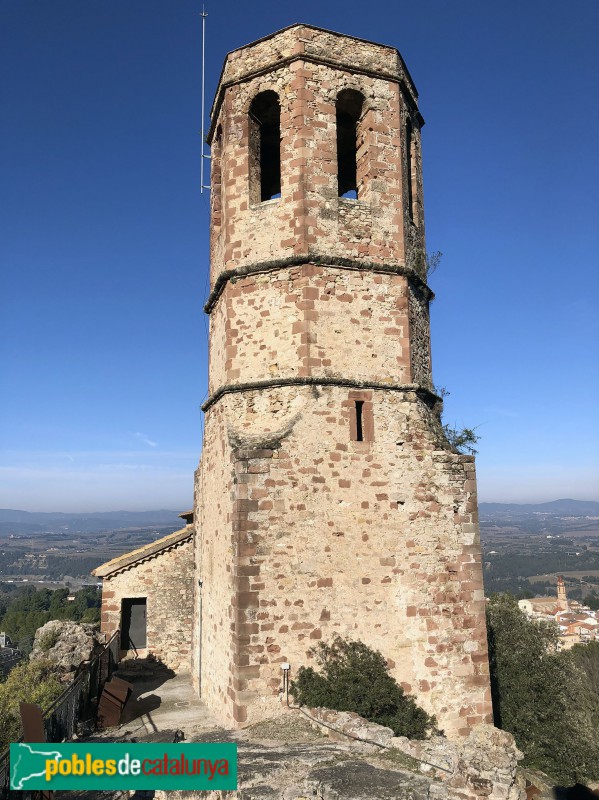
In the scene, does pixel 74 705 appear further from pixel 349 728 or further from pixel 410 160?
pixel 410 160

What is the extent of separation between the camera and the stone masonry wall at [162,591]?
14.6 metres

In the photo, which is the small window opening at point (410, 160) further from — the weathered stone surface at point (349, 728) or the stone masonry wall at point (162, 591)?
the stone masonry wall at point (162, 591)

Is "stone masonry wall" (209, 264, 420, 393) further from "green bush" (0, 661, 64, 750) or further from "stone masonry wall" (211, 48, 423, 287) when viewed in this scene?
"green bush" (0, 661, 64, 750)

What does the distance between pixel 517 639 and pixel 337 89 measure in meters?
12.6

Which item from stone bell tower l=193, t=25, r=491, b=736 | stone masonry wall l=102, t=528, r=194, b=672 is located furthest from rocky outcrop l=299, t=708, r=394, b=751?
stone masonry wall l=102, t=528, r=194, b=672

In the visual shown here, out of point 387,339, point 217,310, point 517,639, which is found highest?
point 217,310

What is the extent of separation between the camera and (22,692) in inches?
370

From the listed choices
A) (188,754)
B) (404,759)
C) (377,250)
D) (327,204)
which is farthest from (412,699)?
(327,204)

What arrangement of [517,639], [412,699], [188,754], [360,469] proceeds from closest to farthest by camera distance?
[188,754] → [412,699] → [360,469] → [517,639]

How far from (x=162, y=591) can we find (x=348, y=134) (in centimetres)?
1135

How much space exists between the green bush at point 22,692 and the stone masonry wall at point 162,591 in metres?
3.88

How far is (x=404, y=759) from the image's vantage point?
7.62 meters

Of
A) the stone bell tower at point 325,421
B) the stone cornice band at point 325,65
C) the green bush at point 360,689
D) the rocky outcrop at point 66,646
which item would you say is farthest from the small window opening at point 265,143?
the rocky outcrop at point 66,646

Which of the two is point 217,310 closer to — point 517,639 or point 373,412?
point 373,412
